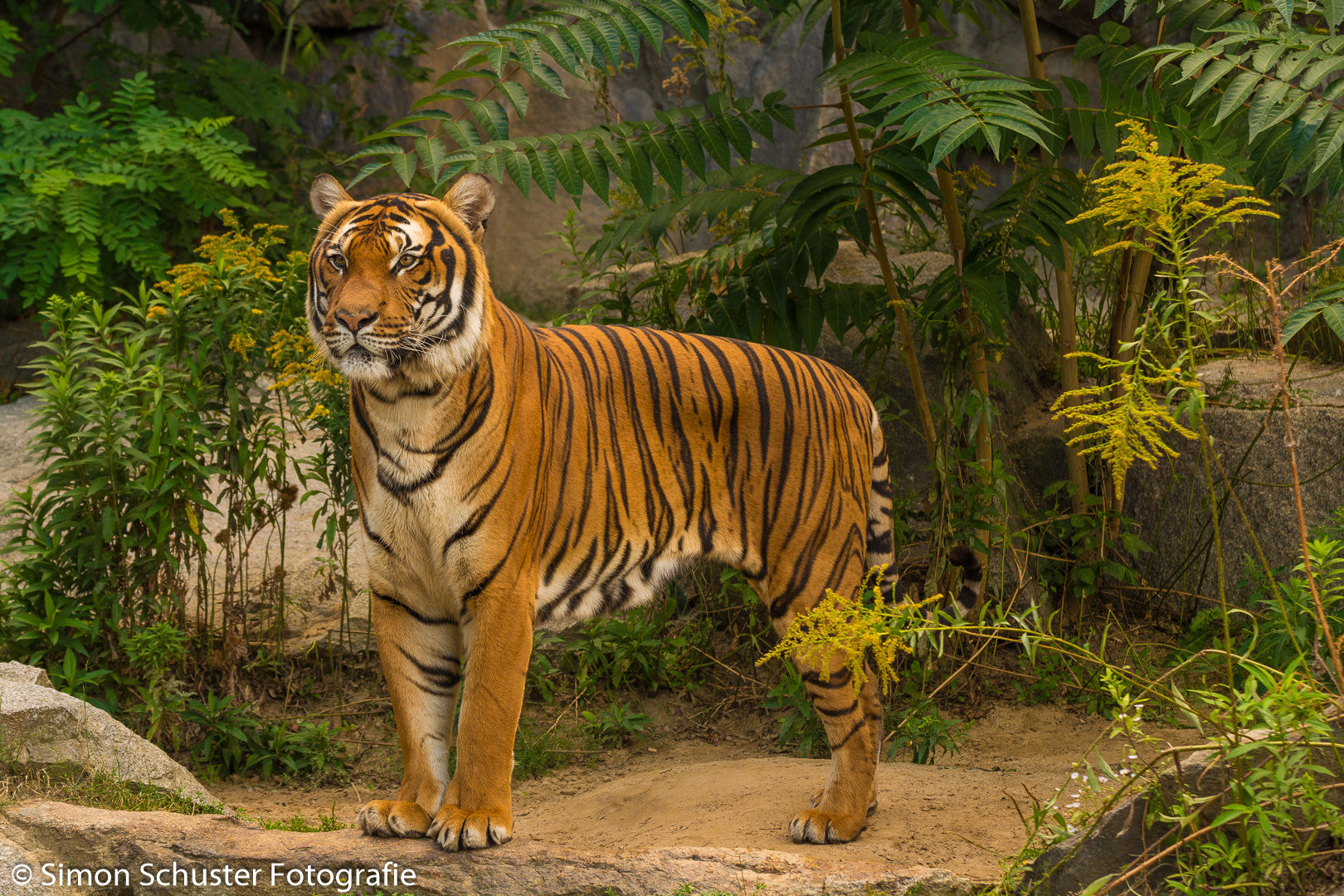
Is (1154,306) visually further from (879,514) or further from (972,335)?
(972,335)

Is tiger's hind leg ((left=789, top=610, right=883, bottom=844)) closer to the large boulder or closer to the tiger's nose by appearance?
the tiger's nose

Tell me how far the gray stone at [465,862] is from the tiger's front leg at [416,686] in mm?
158

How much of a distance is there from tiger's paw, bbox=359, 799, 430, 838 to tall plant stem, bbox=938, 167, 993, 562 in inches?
103

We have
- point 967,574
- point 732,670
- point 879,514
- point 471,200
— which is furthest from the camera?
point 732,670

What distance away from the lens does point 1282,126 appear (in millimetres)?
3695

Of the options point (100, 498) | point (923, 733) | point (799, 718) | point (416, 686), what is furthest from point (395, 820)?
point (100, 498)

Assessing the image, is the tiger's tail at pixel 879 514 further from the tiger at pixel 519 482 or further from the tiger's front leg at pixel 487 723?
the tiger's front leg at pixel 487 723

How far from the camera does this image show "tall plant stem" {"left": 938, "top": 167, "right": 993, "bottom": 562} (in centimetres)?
461

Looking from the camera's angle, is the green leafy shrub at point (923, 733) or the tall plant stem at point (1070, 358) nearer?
the green leafy shrub at point (923, 733)

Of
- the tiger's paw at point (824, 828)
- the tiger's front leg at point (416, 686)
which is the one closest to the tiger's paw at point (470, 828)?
the tiger's front leg at point (416, 686)

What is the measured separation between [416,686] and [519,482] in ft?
2.22

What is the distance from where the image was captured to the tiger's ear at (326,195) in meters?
3.35

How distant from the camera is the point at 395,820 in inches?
127

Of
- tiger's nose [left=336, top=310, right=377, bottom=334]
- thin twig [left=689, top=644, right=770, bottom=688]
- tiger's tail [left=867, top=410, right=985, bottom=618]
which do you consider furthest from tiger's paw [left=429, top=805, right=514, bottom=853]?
thin twig [left=689, top=644, right=770, bottom=688]
